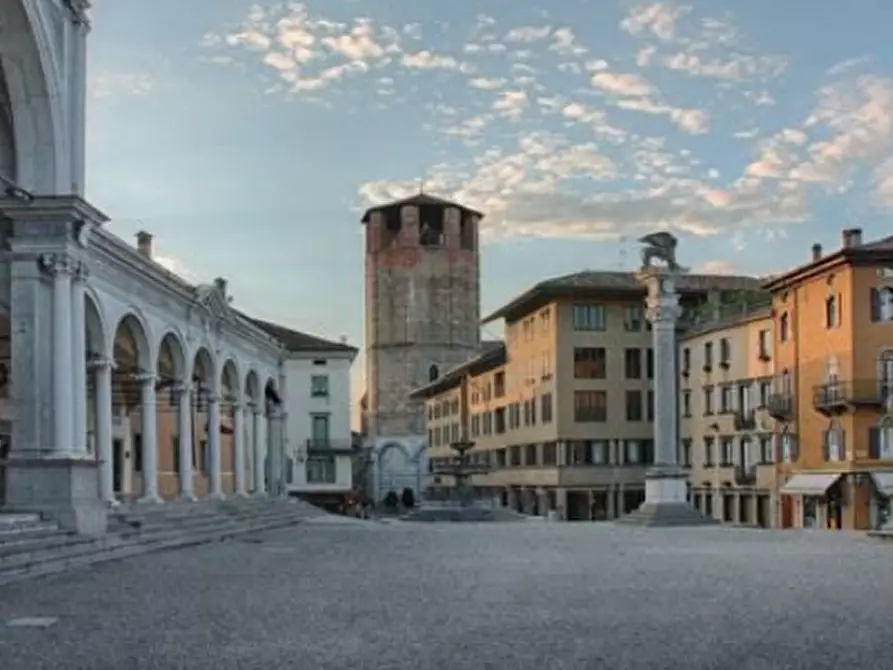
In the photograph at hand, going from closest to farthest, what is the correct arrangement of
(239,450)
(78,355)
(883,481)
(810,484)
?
(78,355), (239,450), (883,481), (810,484)

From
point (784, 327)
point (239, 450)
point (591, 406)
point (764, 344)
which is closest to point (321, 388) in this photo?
point (591, 406)

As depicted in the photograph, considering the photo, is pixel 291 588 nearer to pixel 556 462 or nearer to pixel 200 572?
pixel 200 572

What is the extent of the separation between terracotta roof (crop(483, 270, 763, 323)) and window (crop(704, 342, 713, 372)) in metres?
3.71

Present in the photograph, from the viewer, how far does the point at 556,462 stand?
72188 millimetres

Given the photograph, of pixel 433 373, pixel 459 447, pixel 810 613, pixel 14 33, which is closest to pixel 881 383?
pixel 459 447

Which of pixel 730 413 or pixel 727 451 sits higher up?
pixel 730 413

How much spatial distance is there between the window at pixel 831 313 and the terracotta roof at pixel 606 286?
43.4 feet

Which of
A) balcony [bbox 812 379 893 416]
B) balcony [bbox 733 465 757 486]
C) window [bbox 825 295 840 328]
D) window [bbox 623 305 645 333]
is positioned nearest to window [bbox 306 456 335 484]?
window [bbox 623 305 645 333]

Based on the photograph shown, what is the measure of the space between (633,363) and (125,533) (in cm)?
4932

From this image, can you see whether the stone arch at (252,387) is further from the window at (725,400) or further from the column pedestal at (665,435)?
the window at (725,400)

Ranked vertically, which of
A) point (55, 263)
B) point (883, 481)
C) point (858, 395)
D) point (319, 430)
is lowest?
point (883, 481)

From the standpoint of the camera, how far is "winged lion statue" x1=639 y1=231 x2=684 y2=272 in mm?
39594

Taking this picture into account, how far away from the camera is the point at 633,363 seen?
72.8m

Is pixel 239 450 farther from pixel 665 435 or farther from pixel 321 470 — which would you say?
pixel 321 470
